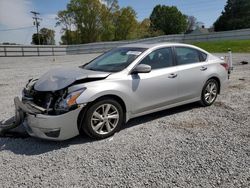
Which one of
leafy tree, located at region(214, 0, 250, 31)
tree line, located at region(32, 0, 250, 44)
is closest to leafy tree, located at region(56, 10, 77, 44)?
tree line, located at region(32, 0, 250, 44)

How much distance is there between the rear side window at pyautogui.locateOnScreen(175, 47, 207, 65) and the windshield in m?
0.86

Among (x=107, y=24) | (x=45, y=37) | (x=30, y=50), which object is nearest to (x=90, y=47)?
(x=30, y=50)

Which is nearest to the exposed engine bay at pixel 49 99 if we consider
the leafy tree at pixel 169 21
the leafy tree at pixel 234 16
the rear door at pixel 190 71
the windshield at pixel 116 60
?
the windshield at pixel 116 60

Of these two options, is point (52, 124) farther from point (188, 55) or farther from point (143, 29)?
point (143, 29)

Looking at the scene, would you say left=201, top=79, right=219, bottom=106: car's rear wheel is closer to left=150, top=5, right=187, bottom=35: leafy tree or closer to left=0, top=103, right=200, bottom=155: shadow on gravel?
left=0, top=103, right=200, bottom=155: shadow on gravel

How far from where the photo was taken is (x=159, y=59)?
5.17 meters

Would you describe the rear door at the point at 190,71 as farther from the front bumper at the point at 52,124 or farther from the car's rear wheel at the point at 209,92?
the front bumper at the point at 52,124

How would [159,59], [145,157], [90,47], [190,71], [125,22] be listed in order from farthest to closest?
[125,22], [90,47], [190,71], [159,59], [145,157]

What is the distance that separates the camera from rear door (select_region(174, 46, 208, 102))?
5367mm

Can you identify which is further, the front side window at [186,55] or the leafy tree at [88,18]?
the leafy tree at [88,18]

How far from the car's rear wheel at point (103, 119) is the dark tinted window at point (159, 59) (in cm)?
107

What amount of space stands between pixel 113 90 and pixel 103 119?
50 cm

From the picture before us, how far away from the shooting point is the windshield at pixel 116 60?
4832mm

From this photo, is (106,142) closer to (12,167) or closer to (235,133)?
(12,167)
